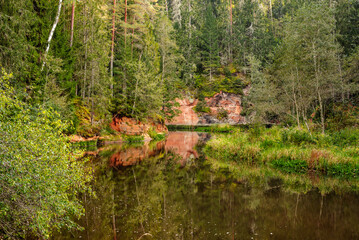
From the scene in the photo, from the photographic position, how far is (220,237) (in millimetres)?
7066

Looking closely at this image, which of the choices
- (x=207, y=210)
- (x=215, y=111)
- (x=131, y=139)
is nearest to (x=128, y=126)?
(x=131, y=139)

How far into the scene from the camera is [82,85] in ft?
→ 94.6

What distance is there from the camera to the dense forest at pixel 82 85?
17.3 ft

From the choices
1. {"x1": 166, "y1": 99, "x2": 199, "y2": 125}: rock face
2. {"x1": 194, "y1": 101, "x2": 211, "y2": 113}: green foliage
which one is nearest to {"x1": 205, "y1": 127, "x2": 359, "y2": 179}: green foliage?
{"x1": 166, "y1": 99, "x2": 199, "y2": 125}: rock face

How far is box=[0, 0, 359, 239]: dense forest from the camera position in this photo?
526cm

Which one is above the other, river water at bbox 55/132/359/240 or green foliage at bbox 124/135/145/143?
green foliage at bbox 124/135/145/143

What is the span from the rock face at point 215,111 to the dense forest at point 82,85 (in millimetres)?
2469

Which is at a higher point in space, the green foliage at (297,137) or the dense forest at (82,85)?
the dense forest at (82,85)

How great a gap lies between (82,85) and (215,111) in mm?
32719

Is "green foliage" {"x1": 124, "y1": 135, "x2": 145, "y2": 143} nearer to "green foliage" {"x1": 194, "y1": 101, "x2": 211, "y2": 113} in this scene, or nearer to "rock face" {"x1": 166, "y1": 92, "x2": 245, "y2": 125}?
"rock face" {"x1": 166, "y1": 92, "x2": 245, "y2": 125}

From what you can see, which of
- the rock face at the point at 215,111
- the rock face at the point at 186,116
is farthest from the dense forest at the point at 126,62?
the rock face at the point at 215,111

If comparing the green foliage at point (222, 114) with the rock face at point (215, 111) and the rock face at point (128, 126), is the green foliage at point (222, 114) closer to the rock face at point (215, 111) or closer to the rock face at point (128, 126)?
the rock face at point (215, 111)

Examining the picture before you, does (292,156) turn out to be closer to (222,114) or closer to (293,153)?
(293,153)

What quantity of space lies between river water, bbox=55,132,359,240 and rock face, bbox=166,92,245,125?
134 ft
